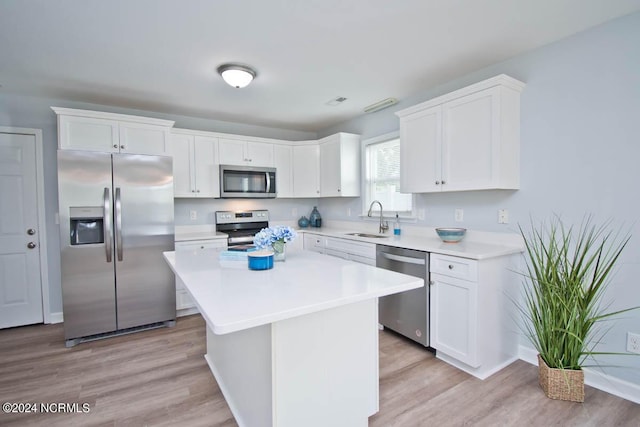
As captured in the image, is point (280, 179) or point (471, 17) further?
point (280, 179)

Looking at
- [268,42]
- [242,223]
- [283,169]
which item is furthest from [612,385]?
[242,223]

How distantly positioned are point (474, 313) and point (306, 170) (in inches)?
113

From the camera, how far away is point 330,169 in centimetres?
415

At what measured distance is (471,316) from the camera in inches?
85.8

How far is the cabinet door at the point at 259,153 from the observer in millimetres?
4066

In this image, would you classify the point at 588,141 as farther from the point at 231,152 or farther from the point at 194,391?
the point at 231,152

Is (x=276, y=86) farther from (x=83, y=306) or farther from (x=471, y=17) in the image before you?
(x=83, y=306)

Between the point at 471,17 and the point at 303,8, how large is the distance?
40.8 inches

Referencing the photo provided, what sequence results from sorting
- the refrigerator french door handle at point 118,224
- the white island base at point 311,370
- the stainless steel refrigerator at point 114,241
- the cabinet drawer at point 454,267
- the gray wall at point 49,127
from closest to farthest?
the white island base at point 311,370, the cabinet drawer at point 454,267, the stainless steel refrigerator at point 114,241, the refrigerator french door handle at point 118,224, the gray wall at point 49,127

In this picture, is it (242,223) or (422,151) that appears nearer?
(422,151)

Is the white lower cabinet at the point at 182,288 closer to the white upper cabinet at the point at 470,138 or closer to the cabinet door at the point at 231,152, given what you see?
the cabinet door at the point at 231,152

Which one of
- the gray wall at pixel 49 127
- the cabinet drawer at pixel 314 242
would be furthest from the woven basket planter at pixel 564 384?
the gray wall at pixel 49 127

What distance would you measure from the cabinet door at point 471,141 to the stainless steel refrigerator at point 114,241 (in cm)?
267

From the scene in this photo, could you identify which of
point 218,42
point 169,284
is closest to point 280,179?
point 169,284
